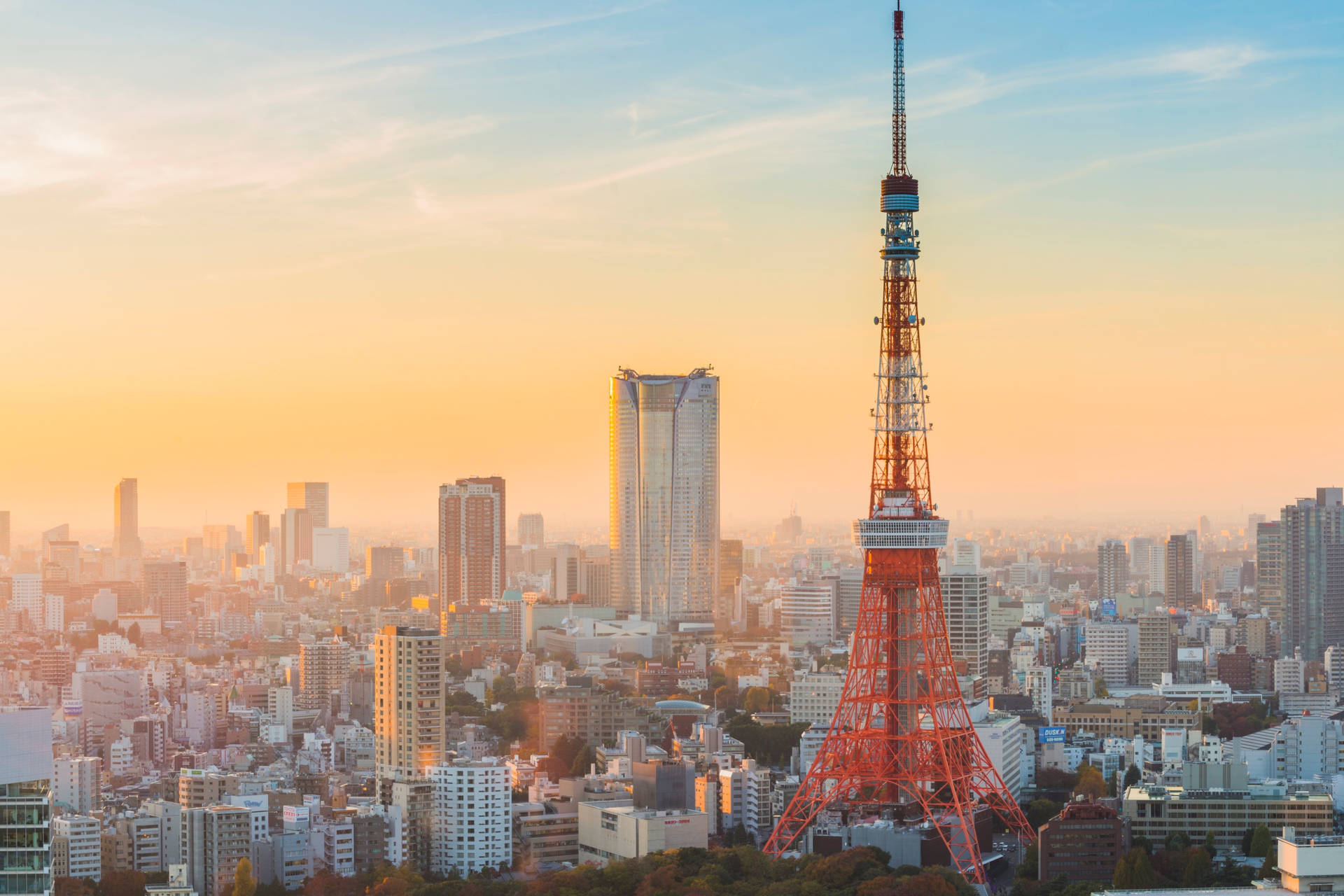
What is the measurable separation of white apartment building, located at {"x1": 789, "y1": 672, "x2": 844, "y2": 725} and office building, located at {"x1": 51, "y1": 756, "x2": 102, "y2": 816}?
10.5 metres

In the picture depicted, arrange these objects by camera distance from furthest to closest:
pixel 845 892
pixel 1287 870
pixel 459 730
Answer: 1. pixel 459 730
2. pixel 845 892
3. pixel 1287 870

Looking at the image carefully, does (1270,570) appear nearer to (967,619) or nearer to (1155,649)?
(1155,649)

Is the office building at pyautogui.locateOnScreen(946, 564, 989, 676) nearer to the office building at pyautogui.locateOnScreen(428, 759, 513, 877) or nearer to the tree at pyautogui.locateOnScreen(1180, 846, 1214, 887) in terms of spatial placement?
the office building at pyautogui.locateOnScreen(428, 759, 513, 877)

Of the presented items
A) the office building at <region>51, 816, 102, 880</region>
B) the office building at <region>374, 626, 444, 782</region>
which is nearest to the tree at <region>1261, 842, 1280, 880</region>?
the office building at <region>374, 626, 444, 782</region>

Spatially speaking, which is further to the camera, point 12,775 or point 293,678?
point 293,678

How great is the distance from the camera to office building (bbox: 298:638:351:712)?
32.6 m

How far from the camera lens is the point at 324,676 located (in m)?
34.1

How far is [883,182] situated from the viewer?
19.3 metres

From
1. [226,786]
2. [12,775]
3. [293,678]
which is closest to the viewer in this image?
[12,775]

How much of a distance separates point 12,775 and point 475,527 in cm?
4328

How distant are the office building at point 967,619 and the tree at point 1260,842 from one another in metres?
13.2

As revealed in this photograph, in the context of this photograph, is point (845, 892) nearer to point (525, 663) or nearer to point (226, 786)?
point (226, 786)

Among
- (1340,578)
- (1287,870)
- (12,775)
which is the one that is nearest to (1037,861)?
(1287,870)

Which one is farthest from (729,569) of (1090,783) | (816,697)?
(1090,783)
